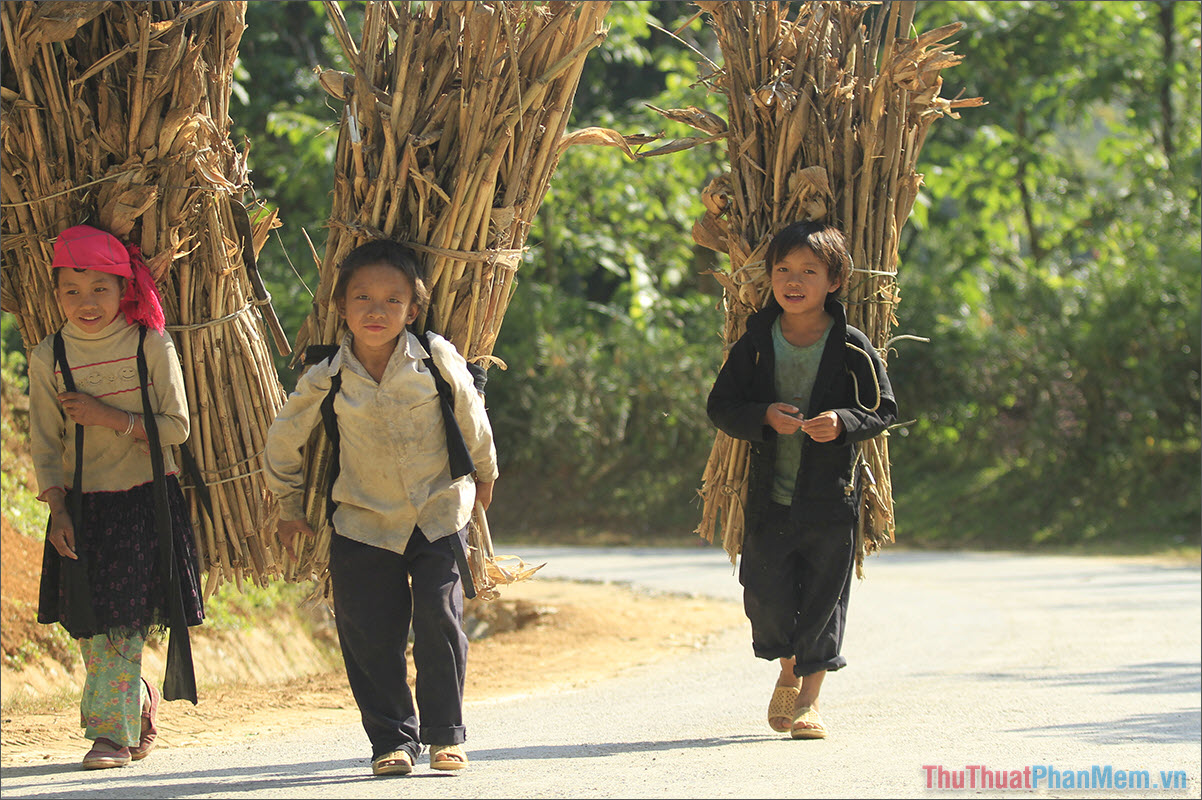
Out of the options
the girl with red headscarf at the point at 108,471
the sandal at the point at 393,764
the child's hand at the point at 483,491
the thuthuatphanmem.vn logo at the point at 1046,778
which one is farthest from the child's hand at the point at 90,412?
the thuthuatphanmem.vn logo at the point at 1046,778

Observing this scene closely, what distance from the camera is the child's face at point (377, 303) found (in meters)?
3.29

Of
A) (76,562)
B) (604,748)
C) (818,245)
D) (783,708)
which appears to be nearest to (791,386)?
(818,245)

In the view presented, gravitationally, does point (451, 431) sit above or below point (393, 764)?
above

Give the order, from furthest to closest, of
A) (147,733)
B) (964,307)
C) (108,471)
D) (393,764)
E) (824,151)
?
(964,307) < (824,151) < (147,733) < (108,471) < (393,764)

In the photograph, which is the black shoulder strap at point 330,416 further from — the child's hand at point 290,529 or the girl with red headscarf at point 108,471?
the girl with red headscarf at point 108,471

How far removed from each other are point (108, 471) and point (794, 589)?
198 cm

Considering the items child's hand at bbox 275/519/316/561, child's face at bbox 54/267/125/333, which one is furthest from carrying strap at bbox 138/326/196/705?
child's hand at bbox 275/519/316/561

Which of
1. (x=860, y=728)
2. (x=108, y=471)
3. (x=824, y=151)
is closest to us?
(x=108, y=471)

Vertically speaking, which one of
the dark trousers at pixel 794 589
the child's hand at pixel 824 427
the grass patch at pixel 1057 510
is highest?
the child's hand at pixel 824 427

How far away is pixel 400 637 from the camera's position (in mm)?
3375

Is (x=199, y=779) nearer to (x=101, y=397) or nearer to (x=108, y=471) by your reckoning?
(x=108, y=471)

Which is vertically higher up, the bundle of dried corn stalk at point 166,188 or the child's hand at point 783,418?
the bundle of dried corn stalk at point 166,188

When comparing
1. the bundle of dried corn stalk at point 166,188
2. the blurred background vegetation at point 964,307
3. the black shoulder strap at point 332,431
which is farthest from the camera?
the blurred background vegetation at point 964,307

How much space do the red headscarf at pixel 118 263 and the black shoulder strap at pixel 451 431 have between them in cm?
82
